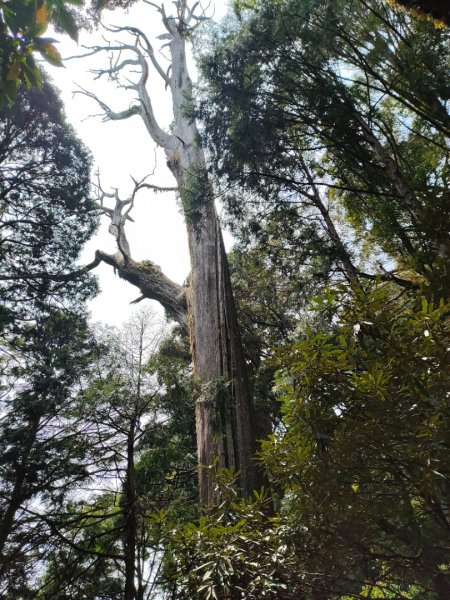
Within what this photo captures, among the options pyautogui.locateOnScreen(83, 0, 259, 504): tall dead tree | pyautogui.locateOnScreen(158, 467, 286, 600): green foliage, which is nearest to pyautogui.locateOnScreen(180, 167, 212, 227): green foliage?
pyautogui.locateOnScreen(83, 0, 259, 504): tall dead tree

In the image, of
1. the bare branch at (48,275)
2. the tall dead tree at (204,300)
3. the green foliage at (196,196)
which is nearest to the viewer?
the tall dead tree at (204,300)

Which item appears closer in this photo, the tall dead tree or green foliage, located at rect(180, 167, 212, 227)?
the tall dead tree

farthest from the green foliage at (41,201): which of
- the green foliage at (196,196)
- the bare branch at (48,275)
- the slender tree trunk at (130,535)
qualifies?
the slender tree trunk at (130,535)

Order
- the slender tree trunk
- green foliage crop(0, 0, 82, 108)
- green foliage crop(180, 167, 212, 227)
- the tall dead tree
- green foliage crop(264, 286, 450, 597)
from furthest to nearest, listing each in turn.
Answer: green foliage crop(180, 167, 212, 227) → the tall dead tree → the slender tree trunk → green foliage crop(264, 286, 450, 597) → green foliage crop(0, 0, 82, 108)

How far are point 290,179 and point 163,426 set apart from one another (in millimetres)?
3707

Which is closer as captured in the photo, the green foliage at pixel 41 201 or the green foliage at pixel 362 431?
the green foliage at pixel 362 431

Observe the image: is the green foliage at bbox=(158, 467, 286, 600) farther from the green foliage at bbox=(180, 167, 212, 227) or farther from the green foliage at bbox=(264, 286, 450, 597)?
the green foliage at bbox=(180, 167, 212, 227)

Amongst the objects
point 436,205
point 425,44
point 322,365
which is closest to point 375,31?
point 425,44

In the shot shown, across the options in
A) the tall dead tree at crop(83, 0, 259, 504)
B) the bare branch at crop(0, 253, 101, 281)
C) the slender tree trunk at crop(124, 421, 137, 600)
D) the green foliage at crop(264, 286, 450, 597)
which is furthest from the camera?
the bare branch at crop(0, 253, 101, 281)

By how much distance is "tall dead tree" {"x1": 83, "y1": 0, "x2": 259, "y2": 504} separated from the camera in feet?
14.1

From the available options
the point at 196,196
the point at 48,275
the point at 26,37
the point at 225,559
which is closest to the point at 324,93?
the point at 196,196

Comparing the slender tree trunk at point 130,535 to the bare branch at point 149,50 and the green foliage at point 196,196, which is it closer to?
the green foliage at point 196,196

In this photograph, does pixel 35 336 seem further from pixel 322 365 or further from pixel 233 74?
pixel 322 365

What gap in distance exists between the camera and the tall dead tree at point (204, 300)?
14.1 feet
